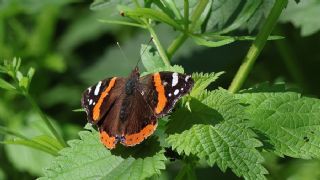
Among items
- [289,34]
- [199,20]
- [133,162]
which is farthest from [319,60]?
[133,162]

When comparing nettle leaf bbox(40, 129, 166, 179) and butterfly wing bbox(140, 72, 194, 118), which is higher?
butterfly wing bbox(140, 72, 194, 118)

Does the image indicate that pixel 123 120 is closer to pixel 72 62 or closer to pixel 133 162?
pixel 133 162

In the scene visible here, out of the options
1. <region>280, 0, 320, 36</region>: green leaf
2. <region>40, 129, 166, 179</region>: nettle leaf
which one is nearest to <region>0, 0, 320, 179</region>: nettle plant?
<region>40, 129, 166, 179</region>: nettle leaf

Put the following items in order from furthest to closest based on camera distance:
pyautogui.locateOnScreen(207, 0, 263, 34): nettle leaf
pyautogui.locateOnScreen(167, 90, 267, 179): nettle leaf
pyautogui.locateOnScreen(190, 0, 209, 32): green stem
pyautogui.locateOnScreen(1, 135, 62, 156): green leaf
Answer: pyautogui.locateOnScreen(207, 0, 263, 34): nettle leaf, pyautogui.locateOnScreen(190, 0, 209, 32): green stem, pyautogui.locateOnScreen(1, 135, 62, 156): green leaf, pyautogui.locateOnScreen(167, 90, 267, 179): nettle leaf

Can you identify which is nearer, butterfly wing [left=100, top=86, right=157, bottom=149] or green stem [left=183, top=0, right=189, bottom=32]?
butterfly wing [left=100, top=86, right=157, bottom=149]

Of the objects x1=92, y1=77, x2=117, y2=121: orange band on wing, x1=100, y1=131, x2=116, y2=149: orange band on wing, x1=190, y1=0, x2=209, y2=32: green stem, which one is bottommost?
x1=100, y1=131, x2=116, y2=149: orange band on wing

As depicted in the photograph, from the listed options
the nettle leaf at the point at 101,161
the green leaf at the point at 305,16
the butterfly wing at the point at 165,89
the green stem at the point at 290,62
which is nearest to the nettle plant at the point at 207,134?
the nettle leaf at the point at 101,161

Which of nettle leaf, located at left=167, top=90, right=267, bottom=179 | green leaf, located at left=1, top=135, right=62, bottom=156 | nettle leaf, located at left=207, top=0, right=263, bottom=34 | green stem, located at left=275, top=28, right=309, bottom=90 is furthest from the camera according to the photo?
green stem, located at left=275, top=28, right=309, bottom=90

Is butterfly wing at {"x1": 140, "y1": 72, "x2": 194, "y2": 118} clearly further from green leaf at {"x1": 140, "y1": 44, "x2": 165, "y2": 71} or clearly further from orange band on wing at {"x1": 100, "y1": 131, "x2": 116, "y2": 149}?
green leaf at {"x1": 140, "y1": 44, "x2": 165, "y2": 71}
